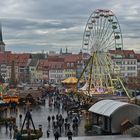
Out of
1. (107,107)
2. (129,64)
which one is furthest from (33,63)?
(107,107)

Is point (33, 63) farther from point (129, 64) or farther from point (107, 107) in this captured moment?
point (107, 107)

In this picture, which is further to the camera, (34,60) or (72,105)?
(34,60)

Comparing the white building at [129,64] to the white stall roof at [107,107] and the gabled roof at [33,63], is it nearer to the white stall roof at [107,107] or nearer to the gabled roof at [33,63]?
the gabled roof at [33,63]

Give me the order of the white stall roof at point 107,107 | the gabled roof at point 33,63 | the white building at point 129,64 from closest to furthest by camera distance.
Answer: the white stall roof at point 107,107 < the white building at point 129,64 < the gabled roof at point 33,63

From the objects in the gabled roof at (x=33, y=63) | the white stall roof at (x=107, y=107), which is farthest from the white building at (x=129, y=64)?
the white stall roof at (x=107, y=107)

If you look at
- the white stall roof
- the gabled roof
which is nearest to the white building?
the gabled roof

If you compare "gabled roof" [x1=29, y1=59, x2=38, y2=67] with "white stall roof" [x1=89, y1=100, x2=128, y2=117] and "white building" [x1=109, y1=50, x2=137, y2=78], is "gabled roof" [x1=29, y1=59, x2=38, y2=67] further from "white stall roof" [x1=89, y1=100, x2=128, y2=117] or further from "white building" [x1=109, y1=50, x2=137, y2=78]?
"white stall roof" [x1=89, y1=100, x2=128, y2=117]

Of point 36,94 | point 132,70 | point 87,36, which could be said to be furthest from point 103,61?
point 132,70

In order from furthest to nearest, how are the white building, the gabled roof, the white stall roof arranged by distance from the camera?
the gabled roof < the white building < the white stall roof

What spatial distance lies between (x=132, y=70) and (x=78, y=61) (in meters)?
15.8

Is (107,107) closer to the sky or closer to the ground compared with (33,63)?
closer to the sky

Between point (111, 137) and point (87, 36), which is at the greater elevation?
point (87, 36)

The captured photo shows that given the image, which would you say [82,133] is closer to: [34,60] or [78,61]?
[78,61]

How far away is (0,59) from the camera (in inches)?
6014
